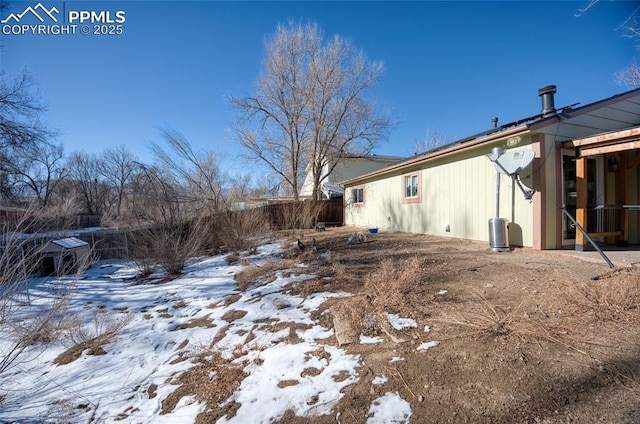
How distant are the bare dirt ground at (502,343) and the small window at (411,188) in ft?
18.0

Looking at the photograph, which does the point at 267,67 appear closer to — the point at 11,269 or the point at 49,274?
the point at 49,274

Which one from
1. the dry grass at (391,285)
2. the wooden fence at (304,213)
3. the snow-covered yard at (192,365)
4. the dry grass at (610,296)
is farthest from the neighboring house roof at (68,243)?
the dry grass at (610,296)

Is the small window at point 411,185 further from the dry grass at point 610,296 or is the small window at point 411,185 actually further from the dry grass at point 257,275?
the dry grass at point 610,296

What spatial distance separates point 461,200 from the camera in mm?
7840

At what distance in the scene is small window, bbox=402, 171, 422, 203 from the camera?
32.0 ft

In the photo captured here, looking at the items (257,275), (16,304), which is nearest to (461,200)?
(257,275)

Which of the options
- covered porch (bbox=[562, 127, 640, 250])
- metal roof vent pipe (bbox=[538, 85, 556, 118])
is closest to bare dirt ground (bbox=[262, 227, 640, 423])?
covered porch (bbox=[562, 127, 640, 250])

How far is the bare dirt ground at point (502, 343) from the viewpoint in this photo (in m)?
1.78

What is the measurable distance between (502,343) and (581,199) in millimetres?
5193

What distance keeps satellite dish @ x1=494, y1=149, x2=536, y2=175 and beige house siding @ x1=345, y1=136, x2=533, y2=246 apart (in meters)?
0.41

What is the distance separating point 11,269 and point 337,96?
55.3 ft

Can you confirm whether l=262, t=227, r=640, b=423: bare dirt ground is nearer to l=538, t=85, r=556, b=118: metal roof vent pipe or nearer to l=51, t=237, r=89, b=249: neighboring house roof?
l=538, t=85, r=556, b=118: metal roof vent pipe

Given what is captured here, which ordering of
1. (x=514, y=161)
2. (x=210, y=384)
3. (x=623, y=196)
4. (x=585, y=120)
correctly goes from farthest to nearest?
1. (x=623, y=196)
2. (x=585, y=120)
3. (x=514, y=161)
4. (x=210, y=384)

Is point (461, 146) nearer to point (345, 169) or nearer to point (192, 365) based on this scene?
point (192, 365)
